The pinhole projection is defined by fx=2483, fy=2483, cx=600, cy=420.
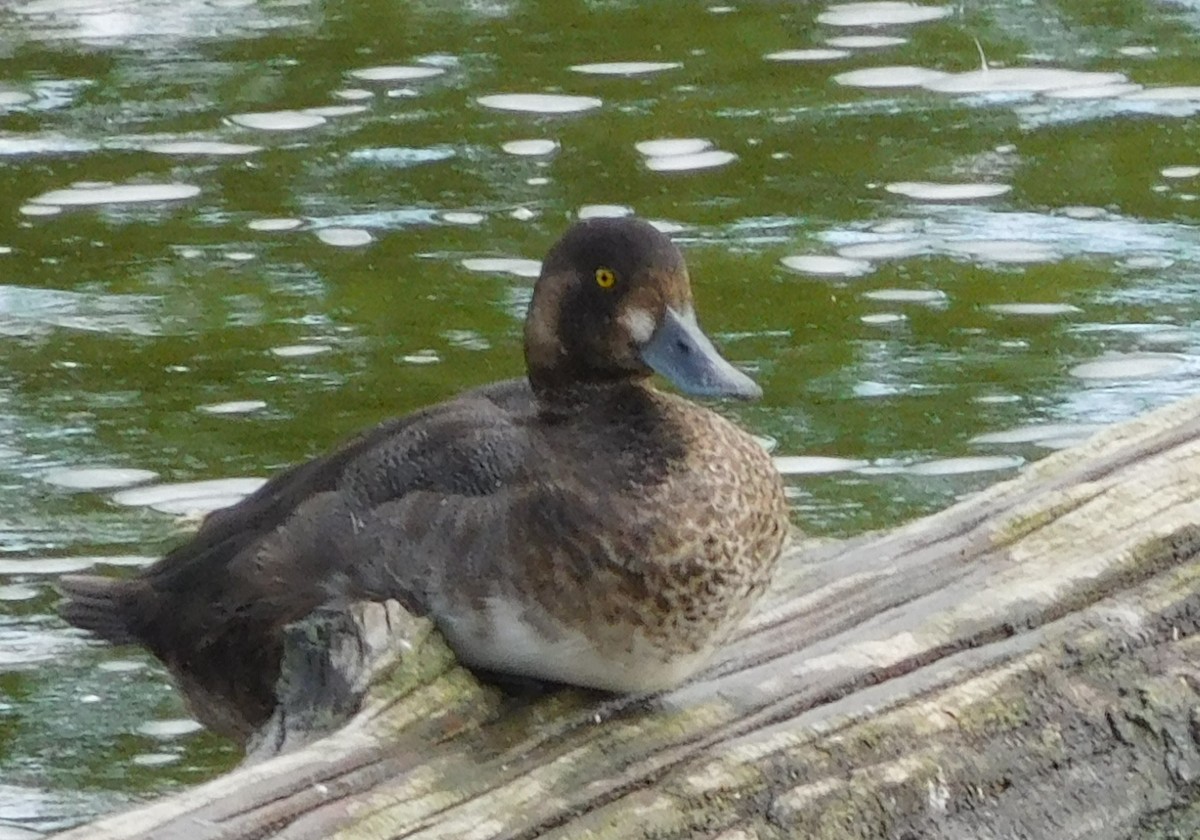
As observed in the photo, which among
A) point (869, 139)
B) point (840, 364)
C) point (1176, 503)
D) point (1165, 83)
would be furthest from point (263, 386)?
point (1165, 83)

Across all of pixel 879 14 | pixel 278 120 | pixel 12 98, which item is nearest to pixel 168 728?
pixel 278 120

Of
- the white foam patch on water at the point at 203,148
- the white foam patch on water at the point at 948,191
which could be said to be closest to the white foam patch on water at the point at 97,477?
the white foam patch on water at the point at 203,148

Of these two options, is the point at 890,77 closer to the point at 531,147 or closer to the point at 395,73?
the point at 531,147

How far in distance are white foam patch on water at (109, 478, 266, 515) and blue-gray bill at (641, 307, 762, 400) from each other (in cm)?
209

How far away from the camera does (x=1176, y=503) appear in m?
3.28

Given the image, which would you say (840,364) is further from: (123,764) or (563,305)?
(563,305)

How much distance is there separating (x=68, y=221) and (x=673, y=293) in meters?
3.98

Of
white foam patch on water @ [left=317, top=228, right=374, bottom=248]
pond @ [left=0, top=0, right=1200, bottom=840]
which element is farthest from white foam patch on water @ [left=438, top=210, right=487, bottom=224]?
white foam patch on water @ [left=317, top=228, right=374, bottom=248]

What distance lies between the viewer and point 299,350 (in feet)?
19.1

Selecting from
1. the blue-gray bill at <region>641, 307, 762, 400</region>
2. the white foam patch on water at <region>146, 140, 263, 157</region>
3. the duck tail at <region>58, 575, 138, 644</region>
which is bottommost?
the white foam patch on water at <region>146, 140, 263, 157</region>

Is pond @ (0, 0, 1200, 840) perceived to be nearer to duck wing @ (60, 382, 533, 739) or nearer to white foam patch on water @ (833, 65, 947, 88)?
white foam patch on water @ (833, 65, 947, 88)

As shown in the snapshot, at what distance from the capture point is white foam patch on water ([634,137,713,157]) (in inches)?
280

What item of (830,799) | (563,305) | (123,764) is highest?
(563,305)

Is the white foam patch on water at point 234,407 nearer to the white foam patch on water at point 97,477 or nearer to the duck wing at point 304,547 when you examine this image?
the white foam patch on water at point 97,477
